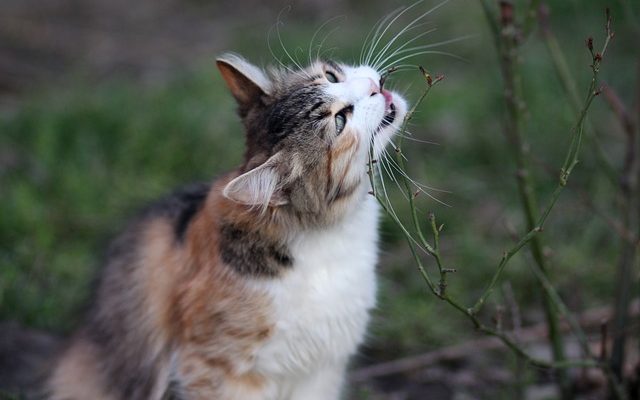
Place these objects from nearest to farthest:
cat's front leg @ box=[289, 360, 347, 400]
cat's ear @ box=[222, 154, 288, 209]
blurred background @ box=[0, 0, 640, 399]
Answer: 1. cat's ear @ box=[222, 154, 288, 209]
2. cat's front leg @ box=[289, 360, 347, 400]
3. blurred background @ box=[0, 0, 640, 399]

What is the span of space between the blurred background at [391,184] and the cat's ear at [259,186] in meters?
0.58

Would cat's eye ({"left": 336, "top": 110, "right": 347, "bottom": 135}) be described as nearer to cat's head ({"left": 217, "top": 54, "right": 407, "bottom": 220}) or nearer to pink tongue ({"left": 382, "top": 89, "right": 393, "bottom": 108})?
cat's head ({"left": 217, "top": 54, "right": 407, "bottom": 220})

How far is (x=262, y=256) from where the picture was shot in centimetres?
296

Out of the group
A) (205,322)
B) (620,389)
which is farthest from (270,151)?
(620,389)

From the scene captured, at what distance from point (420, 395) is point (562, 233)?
1444 millimetres

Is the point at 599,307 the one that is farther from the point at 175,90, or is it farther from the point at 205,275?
the point at 175,90

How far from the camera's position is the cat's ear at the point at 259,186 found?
270 cm

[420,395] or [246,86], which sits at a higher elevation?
[246,86]

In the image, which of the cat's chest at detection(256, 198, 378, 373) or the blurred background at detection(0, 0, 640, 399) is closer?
the cat's chest at detection(256, 198, 378, 373)

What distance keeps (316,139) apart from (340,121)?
0.32 feet

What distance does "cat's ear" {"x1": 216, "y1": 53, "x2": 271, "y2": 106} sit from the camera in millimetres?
3010

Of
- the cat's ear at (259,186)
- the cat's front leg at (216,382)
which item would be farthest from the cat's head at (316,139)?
the cat's front leg at (216,382)

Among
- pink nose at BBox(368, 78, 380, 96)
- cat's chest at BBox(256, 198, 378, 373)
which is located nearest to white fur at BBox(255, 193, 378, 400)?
cat's chest at BBox(256, 198, 378, 373)

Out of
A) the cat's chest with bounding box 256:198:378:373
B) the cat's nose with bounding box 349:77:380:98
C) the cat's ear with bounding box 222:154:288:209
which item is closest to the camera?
the cat's ear with bounding box 222:154:288:209
